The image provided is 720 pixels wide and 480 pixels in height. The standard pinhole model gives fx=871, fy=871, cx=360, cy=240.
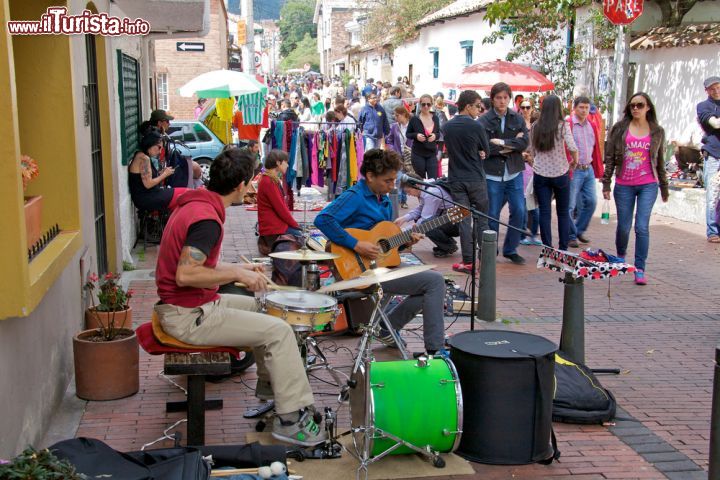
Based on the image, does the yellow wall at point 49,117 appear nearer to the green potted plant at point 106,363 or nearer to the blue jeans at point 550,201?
the green potted plant at point 106,363

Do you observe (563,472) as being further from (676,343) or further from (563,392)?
(676,343)

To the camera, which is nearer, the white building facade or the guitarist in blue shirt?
the guitarist in blue shirt

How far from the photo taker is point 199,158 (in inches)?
766

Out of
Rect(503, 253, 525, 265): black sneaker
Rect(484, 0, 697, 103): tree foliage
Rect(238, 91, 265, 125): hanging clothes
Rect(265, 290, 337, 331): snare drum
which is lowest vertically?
Rect(503, 253, 525, 265): black sneaker

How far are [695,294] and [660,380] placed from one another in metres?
3.14

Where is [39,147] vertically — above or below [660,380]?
above

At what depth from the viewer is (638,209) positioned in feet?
31.0

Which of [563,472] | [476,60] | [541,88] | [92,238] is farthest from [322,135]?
[476,60]

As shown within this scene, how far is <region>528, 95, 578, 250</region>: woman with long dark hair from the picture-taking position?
34.9ft

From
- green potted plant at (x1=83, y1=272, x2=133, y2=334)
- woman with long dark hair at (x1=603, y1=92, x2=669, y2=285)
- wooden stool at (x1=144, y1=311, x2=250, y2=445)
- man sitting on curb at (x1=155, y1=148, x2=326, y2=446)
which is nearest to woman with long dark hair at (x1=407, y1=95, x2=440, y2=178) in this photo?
woman with long dark hair at (x1=603, y1=92, x2=669, y2=285)

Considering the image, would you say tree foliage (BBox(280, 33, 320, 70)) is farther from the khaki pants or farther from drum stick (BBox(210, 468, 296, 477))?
drum stick (BBox(210, 468, 296, 477))

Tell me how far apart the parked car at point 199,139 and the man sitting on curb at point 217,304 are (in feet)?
47.9

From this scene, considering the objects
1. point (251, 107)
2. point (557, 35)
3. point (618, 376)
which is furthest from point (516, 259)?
point (557, 35)

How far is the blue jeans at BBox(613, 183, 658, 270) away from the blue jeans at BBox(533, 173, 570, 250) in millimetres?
1242
